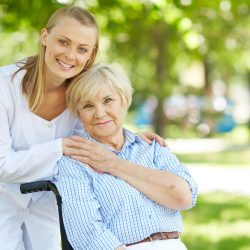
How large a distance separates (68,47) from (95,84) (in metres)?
0.22

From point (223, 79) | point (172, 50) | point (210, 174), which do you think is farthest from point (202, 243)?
point (223, 79)

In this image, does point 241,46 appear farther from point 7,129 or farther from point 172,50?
point 7,129

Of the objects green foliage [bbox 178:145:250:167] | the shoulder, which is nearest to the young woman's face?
the shoulder

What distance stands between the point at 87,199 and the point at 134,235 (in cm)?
25

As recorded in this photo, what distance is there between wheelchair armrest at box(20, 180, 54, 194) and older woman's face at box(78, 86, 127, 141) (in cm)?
34

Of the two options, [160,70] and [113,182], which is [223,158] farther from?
[113,182]

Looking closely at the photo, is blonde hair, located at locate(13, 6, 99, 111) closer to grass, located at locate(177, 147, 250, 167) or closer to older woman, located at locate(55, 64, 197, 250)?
older woman, located at locate(55, 64, 197, 250)

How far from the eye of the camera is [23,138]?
11.2ft

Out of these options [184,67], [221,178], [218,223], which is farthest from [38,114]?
[184,67]

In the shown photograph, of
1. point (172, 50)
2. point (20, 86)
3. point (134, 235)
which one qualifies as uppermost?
point (172, 50)

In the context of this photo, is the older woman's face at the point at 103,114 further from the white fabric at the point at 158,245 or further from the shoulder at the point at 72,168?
the white fabric at the point at 158,245

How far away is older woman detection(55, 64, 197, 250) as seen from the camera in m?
3.12

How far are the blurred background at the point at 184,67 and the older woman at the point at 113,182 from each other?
393 mm

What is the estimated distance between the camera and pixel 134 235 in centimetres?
315
